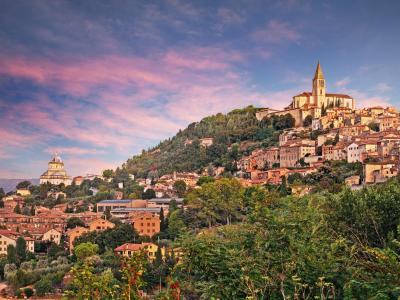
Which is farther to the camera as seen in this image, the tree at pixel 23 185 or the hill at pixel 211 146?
the tree at pixel 23 185

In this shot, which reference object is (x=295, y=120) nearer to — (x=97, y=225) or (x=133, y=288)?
(x=97, y=225)

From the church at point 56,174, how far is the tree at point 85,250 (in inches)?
1649

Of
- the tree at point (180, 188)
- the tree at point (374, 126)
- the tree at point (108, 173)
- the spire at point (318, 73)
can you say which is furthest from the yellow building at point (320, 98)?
the tree at point (108, 173)

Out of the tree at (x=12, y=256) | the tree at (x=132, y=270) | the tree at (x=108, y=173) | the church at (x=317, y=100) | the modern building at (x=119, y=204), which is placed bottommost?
the tree at (x=12, y=256)

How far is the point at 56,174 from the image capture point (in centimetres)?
6750

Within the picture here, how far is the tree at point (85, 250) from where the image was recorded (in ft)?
74.5

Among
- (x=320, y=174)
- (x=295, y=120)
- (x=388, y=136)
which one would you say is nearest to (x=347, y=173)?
(x=320, y=174)

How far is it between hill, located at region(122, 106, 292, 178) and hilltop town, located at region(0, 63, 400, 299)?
7.4 inches

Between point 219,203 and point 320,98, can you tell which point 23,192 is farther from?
point 320,98

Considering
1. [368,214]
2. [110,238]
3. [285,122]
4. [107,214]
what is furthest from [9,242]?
[285,122]

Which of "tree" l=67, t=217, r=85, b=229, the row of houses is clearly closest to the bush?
"tree" l=67, t=217, r=85, b=229

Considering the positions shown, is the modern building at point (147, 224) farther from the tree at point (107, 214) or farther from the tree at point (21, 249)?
the tree at point (21, 249)

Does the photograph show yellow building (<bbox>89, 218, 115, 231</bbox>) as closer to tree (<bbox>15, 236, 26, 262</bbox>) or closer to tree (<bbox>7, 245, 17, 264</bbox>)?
tree (<bbox>15, 236, 26, 262</bbox>)

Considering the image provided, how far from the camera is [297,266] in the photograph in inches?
218
